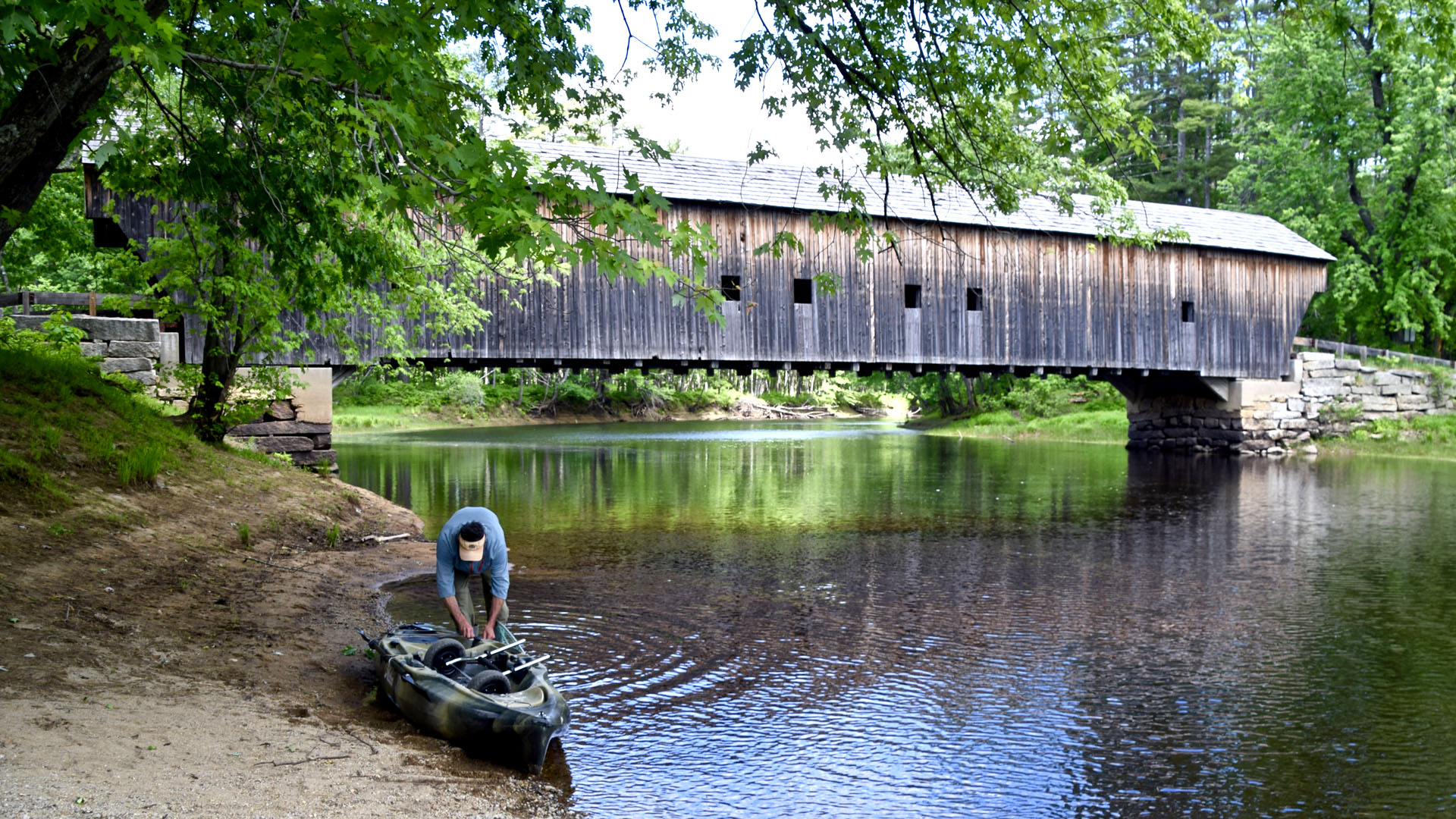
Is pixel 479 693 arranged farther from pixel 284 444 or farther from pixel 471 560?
pixel 284 444

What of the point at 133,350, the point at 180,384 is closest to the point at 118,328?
the point at 133,350

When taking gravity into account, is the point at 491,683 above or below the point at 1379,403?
below

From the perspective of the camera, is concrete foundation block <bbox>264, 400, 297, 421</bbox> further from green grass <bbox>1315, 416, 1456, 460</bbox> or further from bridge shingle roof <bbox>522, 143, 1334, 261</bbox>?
green grass <bbox>1315, 416, 1456, 460</bbox>

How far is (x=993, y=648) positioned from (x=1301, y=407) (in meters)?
23.6

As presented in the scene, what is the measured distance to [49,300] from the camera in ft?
47.6

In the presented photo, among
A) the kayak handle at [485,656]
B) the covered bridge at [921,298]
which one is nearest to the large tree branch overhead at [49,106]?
the kayak handle at [485,656]

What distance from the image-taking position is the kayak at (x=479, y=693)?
5.93 metres

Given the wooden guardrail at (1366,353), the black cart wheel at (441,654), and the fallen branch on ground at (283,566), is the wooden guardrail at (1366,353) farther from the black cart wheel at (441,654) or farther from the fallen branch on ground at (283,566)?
the black cart wheel at (441,654)

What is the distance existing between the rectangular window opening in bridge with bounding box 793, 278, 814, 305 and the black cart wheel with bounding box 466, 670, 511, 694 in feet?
55.6

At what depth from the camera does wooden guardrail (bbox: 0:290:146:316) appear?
1437 centimetres

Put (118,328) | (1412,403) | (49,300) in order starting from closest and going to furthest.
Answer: (49,300)
(118,328)
(1412,403)

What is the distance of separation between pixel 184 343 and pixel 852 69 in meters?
14.3

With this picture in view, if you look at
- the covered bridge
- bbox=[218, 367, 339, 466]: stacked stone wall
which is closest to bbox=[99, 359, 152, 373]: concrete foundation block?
bbox=[218, 367, 339, 466]: stacked stone wall

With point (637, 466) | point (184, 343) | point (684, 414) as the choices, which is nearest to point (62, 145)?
point (184, 343)
